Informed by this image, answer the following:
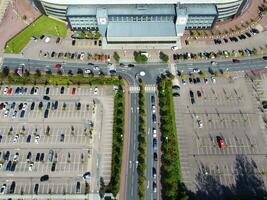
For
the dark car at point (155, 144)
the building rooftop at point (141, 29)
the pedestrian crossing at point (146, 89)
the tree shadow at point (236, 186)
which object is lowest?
the tree shadow at point (236, 186)

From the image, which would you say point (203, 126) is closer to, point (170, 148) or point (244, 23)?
point (170, 148)

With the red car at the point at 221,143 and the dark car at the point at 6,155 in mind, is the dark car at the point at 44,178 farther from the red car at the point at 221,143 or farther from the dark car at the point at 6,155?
the red car at the point at 221,143

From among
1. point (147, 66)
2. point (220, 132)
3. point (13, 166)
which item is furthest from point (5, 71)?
point (220, 132)

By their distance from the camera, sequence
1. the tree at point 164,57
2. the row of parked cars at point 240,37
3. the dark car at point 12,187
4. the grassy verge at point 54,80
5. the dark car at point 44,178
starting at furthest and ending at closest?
the row of parked cars at point 240,37
the tree at point 164,57
the grassy verge at point 54,80
the dark car at point 44,178
the dark car at point 12,187

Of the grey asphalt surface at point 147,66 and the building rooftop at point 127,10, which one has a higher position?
the building rooftop at point 127,10

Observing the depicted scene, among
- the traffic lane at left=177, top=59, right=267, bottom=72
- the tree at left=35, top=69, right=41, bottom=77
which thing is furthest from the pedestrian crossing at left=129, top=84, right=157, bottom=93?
the tree at left=35, top=69, right=41, bottom=77

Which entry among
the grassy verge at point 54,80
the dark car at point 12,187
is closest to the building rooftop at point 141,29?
the grassy verge at point 54,80

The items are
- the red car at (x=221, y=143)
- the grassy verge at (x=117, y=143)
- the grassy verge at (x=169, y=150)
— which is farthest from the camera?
the red car at (x=221, y=143)
